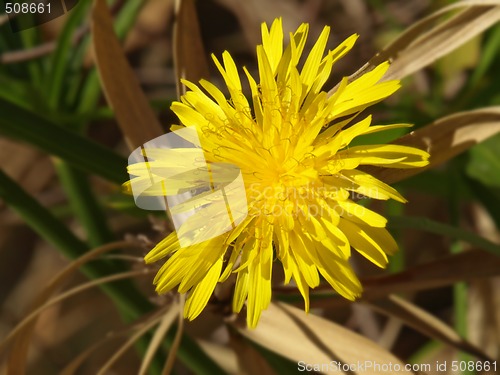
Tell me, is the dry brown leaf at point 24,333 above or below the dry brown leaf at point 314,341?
above

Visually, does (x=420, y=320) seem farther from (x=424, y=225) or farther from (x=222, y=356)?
(x=222, y=356)

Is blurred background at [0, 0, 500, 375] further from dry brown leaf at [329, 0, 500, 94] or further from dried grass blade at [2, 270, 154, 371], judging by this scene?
dry brown leaf at [329, 0, 500, 94]

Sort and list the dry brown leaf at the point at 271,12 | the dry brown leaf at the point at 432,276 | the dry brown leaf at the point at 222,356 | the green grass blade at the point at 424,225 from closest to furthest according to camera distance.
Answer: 1. the green grass blade at the point at 424,225
2. the dry brown leaf at the point at 432,276
3. the dry brown leaf at the point at 222,356
4. the dry brown leaf at the point at 271,12

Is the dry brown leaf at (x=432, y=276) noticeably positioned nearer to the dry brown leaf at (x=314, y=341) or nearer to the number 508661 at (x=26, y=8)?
the dry brown leaf at (x=314, y=341)

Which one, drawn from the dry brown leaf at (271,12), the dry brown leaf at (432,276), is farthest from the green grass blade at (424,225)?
the dry brown leaf at (271,12)
